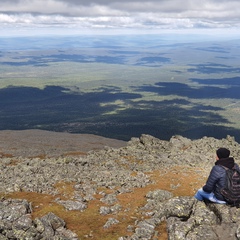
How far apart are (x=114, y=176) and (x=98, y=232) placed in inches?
842

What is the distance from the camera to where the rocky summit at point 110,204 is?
84.3ft

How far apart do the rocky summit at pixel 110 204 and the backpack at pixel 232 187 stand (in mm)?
1620

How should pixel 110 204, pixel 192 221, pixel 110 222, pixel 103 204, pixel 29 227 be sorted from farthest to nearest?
1. pixel 103 204
2. pixel 110 204
3. pixel 110 222
4. pixel 29 227
5. pixel 192 221

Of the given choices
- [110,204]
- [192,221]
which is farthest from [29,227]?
[192,221]

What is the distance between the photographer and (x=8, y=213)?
2819 cm

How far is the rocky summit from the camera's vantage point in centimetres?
2570

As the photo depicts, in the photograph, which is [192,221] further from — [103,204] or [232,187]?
A: [103,204]

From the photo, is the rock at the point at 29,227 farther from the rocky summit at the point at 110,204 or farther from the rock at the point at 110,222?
the rock at the point at 110,222

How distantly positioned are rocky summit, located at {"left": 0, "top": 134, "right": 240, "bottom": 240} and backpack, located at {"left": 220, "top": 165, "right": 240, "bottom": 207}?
162 cm

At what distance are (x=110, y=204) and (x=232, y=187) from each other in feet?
52.1

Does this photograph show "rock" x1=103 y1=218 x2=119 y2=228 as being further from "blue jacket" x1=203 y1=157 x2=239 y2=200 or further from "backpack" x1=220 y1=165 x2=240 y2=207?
"backpack" x1=220 y1=165 x2=240 y2=207

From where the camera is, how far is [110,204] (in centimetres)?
3534

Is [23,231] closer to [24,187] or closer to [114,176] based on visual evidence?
[24,187]

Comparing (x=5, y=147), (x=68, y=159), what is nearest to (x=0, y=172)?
(x=68, y=159)
